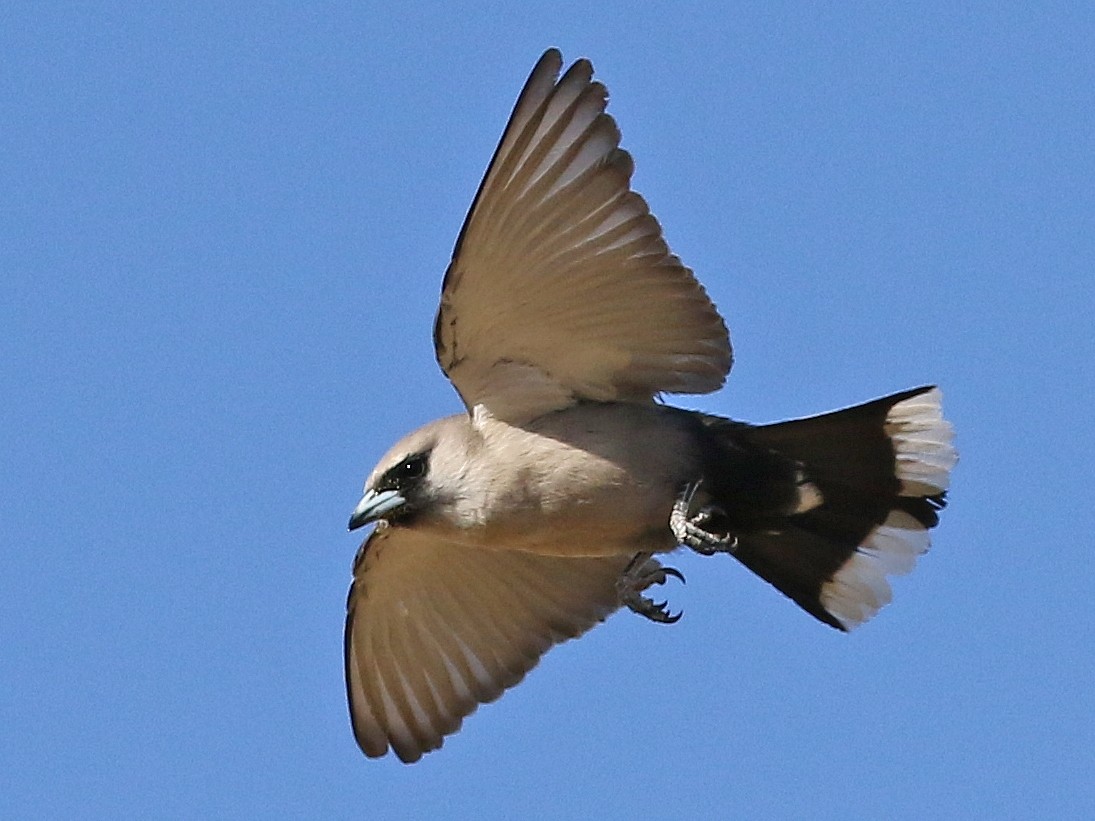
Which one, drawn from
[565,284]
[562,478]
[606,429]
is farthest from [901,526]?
[565,284]

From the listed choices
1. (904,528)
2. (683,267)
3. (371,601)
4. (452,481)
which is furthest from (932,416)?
(371,601)

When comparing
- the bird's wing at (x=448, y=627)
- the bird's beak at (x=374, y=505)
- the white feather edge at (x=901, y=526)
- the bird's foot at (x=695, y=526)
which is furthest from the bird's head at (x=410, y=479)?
the white feather edge at (x=901, y=526)

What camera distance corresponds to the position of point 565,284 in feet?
33.0

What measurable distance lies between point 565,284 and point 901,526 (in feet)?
6.97

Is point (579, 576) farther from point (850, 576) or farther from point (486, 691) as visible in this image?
point (850, 576)

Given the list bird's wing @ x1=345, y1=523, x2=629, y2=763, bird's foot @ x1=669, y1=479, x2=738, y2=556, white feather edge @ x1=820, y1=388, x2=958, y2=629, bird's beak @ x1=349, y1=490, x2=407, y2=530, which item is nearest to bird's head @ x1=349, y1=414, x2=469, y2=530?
bird's beak @ x1=349, y1=490, x2=407, y2=530

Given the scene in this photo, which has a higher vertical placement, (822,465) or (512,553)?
(512,553)

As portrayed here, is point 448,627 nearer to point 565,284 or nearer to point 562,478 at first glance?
point 562,478

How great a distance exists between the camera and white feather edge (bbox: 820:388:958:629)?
1051 cm

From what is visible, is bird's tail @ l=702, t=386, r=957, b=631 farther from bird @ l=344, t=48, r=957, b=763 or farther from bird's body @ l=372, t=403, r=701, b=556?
bird's body @ l=372, t=403, r=701, b=556

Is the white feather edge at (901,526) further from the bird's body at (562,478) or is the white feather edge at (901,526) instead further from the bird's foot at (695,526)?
the bird's body at (562,478)

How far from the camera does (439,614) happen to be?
11.8 meters

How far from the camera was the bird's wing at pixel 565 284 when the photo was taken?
380 inches

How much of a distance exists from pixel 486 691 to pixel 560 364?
7.39 ft
